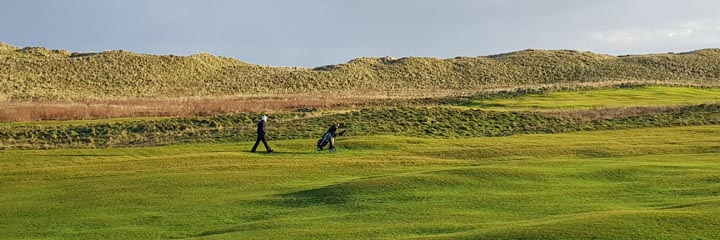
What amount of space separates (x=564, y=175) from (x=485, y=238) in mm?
10765

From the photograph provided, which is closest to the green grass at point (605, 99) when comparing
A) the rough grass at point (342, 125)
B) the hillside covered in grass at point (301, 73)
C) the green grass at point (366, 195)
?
the rough grass at point (342, 125)

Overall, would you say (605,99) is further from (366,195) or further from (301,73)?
(301,73)

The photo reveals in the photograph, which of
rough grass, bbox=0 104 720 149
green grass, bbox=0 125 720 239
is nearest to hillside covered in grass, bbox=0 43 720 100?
rough grass, bbox=0 104 720 149

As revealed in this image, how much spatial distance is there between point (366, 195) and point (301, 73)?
336 ft

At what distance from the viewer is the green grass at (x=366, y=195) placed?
17562mm

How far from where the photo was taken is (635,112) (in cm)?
5634

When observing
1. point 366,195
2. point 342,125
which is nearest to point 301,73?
point 342,125

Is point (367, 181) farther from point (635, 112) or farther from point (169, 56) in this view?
point (169, 56)

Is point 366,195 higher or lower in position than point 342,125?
lower

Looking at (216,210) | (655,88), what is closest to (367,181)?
(216,210)

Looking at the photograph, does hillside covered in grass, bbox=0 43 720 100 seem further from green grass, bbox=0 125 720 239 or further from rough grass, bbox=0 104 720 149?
green grass, bbox=0 125 720 239

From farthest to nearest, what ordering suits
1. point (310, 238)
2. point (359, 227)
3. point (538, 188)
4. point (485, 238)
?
point (538, 188) < point (359, 227) < point (310, 238) < point (485, 238)

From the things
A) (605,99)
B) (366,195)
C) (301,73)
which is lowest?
(366,195)

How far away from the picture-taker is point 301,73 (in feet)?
407
